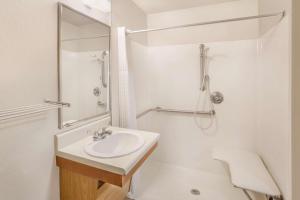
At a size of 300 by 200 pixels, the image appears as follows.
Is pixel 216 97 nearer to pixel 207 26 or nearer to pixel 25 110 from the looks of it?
pixel 207 26

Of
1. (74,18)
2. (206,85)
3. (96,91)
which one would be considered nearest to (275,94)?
(206,85)

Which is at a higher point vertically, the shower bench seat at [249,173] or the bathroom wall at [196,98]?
the bathroom wall at [196,98]

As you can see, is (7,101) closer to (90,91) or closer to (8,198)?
(8,198)

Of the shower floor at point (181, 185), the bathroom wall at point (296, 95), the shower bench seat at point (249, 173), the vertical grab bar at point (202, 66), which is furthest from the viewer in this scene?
the vertical grab bar at point (202, 66)

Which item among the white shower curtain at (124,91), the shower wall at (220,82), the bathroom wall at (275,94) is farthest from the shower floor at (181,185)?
the bathroom wall at (275,94)

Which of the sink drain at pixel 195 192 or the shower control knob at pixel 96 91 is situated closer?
the shower control knob at pixel 96 91

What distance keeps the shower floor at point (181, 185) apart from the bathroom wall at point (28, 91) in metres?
1.16

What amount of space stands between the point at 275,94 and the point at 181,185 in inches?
59.3

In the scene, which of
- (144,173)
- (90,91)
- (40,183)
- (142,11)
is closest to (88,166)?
(40,183)

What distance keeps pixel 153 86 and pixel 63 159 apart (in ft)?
5.60

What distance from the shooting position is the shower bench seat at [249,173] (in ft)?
4.30

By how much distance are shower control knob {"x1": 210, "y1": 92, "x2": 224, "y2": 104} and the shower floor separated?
1.05 m

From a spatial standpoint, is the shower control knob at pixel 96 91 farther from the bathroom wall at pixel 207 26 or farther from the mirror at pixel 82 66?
the bathroom wall at pixel 207 26

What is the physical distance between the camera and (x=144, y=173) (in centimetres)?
234
